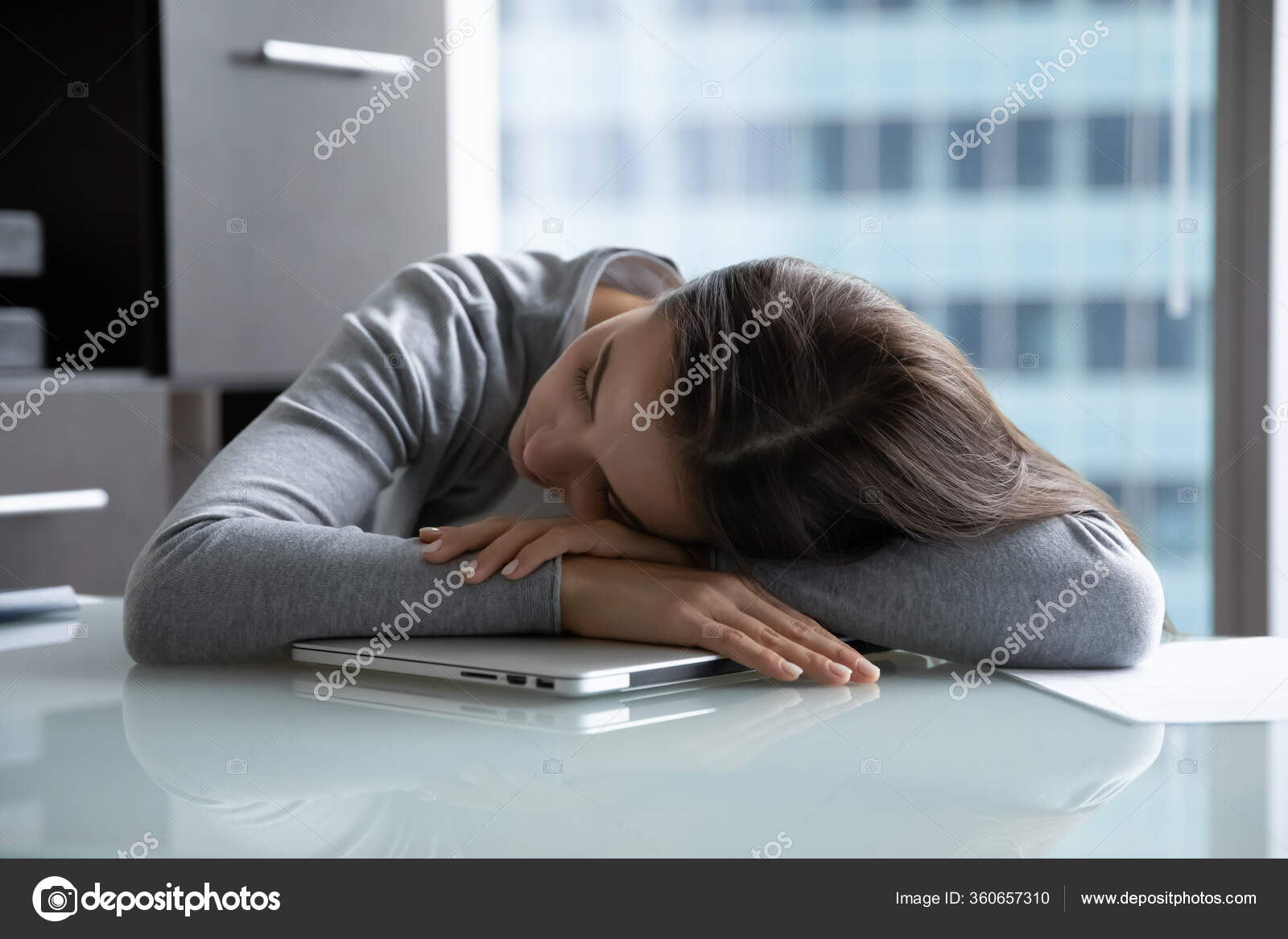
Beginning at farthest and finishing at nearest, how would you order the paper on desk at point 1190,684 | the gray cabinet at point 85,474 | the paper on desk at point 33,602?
the gray cabinet at point 85,474 → the paper on desk at point 33,602 → the paper on desk at point 1190,684

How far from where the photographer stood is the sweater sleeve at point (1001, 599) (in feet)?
2.70

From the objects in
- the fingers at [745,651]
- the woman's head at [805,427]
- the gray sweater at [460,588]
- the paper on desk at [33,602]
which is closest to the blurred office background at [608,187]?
the paper on desk at [33,602]

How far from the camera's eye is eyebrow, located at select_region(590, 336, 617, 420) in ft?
3.01

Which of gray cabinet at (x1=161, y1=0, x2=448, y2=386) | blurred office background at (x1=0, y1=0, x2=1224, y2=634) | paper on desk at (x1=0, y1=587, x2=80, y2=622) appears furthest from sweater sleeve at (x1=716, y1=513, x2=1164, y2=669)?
gray cabinet at (x1=161, y1=0, x2=448, y2=386)

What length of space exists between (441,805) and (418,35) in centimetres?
177

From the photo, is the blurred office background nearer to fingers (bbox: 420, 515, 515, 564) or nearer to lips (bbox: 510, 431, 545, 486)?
lips (bbox: 510, 431, 545, 486)

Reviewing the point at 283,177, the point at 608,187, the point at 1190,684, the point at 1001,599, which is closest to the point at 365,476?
the point at 1001,599

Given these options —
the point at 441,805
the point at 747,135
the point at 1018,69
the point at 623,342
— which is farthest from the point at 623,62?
the point at 441,805

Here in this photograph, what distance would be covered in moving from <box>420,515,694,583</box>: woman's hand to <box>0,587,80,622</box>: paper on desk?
389mm

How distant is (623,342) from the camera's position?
0.92m

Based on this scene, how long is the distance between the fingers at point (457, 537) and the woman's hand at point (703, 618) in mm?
63

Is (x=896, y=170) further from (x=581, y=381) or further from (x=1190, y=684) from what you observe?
(x=1190, y=684)

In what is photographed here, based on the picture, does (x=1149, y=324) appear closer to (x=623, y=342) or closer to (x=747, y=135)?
(x=747, y=135)

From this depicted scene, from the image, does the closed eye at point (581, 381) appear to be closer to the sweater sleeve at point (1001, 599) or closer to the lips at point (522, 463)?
the lips at point (522, 463)
